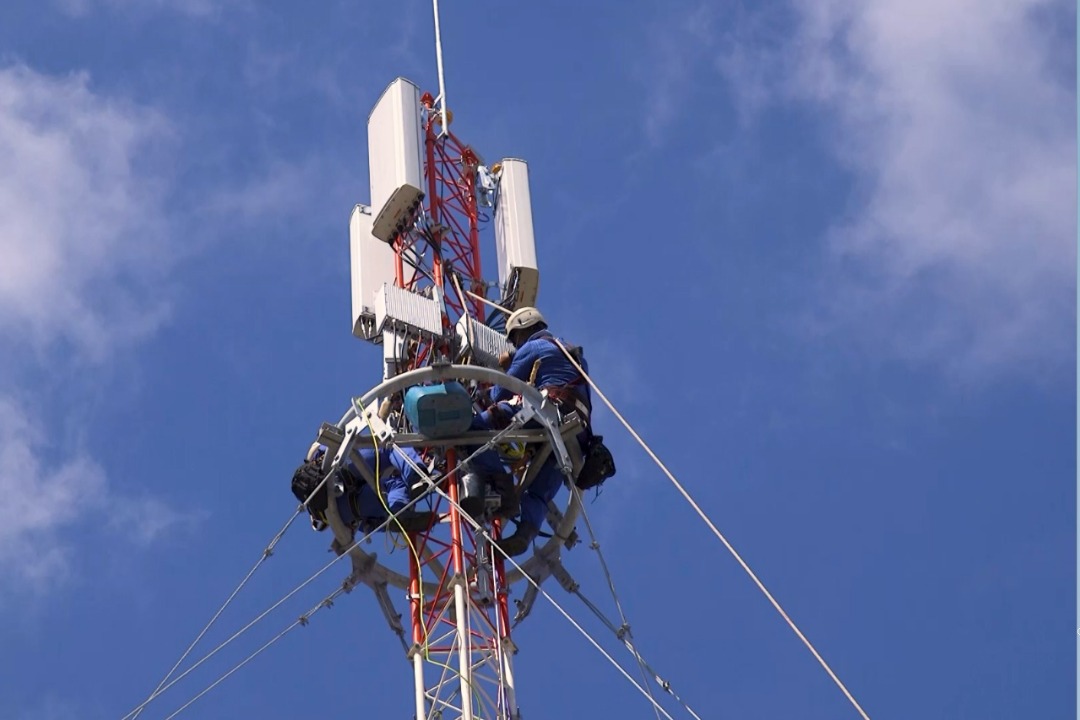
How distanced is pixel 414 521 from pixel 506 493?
1.59m

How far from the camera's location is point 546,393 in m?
37.0

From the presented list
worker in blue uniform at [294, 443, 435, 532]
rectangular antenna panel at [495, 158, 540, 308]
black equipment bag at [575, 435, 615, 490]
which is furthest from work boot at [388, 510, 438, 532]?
rectangular antenna panel at [495, 158, 540, 308]

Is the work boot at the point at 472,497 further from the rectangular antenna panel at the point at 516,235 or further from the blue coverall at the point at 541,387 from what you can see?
the rectangular antenna panel at the point at 516,235

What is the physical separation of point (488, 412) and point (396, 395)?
5.02 ft

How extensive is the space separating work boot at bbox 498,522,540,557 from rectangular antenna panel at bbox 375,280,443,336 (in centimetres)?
353

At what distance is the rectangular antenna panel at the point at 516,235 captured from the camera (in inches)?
1640

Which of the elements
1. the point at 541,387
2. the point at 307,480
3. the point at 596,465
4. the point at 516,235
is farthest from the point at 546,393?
the point at 516,235

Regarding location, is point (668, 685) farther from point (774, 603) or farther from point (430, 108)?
point (430, 108)

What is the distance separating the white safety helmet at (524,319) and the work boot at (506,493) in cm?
294

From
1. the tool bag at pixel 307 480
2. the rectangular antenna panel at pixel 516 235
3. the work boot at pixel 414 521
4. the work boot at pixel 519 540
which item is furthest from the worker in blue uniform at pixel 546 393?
the rectangular antenna panel at pixel 516 235

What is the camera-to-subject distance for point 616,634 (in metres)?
36.8

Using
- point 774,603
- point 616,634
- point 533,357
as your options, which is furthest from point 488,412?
point 774,603

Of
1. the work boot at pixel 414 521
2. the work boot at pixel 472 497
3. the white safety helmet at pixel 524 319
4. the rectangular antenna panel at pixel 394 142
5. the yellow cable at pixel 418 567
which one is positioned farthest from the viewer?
the rectangular antenna panel at pixel 394 142

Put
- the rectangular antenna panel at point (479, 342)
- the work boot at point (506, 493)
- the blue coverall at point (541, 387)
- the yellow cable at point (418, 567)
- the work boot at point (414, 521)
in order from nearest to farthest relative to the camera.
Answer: the yellow cable at point (418, 567) → the work boot at point (506, 493) → the work boot at point (414, 521) → the blue coverall at point (541, 387) → the rectangular antenna panel at point (479, 342)
